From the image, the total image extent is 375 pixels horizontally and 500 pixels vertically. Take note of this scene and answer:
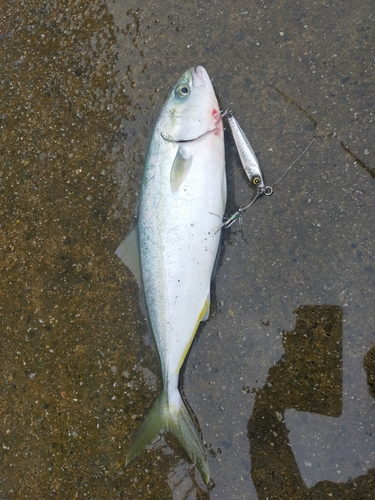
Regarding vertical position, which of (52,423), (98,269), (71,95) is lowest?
(52,423)

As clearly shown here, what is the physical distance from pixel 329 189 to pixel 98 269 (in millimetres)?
1688

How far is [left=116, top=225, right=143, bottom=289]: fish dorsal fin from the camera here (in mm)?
2639

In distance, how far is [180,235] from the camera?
242 centimetres

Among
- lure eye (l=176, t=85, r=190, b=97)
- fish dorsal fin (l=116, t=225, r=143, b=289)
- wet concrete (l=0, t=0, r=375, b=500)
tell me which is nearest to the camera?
wet concrete (l=0, t=0, r=375, b=500)

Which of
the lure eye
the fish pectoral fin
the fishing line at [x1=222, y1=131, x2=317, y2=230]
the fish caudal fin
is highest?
the lure eye

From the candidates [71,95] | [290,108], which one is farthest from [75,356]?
[290,108]

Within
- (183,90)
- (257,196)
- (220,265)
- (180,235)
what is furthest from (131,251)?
(183,90)

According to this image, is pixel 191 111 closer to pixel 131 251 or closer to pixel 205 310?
pixel 131 251

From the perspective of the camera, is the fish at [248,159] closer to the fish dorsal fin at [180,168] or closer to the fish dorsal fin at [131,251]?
the fish dorsal fin at [180,168]

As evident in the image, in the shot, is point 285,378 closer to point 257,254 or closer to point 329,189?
point 257,254

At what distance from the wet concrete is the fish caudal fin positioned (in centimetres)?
10

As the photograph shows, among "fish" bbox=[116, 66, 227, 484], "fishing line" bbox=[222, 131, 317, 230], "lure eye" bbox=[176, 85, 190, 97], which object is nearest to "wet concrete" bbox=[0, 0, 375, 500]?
"fishing line" bbox=[222, 131, 317, 230]

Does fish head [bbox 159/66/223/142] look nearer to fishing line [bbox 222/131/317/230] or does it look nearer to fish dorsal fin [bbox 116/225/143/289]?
fishing line [bbox 222/131/317/230]

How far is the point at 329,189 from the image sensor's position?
8.20 feet
